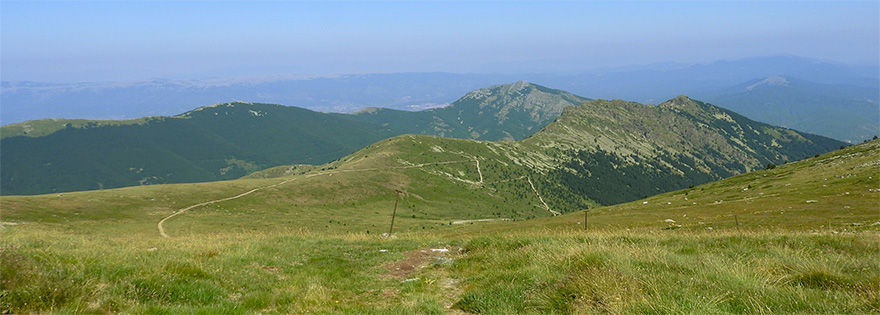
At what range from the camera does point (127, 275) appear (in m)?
11.2

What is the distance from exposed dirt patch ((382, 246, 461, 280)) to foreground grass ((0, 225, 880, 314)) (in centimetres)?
16

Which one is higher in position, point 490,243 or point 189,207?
point 490,243

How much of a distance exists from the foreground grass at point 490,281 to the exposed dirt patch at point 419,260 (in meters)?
0.16

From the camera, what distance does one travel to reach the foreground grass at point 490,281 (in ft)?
27.1

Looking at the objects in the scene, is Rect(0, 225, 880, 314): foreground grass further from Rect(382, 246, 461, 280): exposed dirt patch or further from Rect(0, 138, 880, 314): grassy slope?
Rect(382, 246, 461, 280): exposed dirt patch

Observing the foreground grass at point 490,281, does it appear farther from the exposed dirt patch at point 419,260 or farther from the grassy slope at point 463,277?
the exposed dirt patch at point 419,260

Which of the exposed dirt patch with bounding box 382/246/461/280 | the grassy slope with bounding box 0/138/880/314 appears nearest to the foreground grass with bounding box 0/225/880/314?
the grassy slope with bounding box 0/138/880/314

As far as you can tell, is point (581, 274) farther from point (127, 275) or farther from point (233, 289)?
point (127, 275)

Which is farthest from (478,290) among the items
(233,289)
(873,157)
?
(873,157)

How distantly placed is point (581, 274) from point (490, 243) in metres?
8.71

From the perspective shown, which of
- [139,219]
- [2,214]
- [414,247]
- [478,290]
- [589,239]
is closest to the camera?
[478,290]

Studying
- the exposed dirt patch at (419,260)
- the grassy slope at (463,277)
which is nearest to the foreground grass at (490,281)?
the grassy slope at (463,277)

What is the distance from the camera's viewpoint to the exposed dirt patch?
16156mm

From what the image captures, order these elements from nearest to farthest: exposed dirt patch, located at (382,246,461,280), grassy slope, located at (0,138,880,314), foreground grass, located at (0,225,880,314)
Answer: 1. foreground grass, located at (0,225,880,314)
2. grassy slope, located at (0,138,880,314)
3. exposed dirt patch, located at (382,246,461,280)
